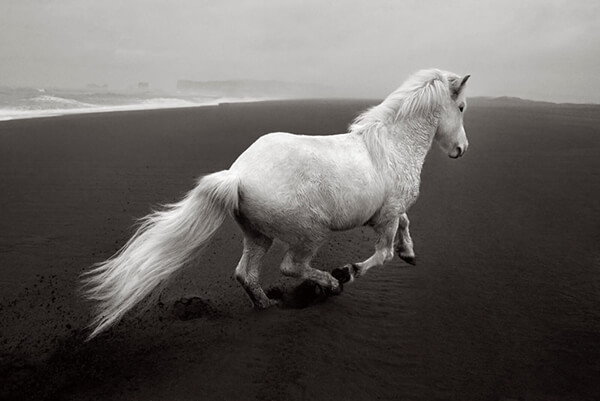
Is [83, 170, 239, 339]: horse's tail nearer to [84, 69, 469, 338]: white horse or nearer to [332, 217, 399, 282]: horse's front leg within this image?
[84, 69, 469, 338]: white horse

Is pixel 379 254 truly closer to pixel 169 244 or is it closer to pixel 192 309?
pixel 192 309

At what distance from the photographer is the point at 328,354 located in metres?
3.15

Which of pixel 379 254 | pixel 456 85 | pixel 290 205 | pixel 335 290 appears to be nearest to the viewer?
pixel 290 205

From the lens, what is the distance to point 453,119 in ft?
14.5

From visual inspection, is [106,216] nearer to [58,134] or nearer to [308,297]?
[308,297]

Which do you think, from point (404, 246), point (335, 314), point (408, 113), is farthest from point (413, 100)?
point (335, 314)

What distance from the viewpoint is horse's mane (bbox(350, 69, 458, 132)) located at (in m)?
4.12

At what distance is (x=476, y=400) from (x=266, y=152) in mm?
2255

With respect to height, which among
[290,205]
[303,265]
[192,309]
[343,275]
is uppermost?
[290,205]

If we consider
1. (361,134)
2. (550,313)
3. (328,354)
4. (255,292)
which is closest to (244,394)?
(328,354)

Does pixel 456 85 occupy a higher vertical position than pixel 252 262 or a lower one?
higher

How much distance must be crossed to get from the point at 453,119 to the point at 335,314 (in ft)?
7.74

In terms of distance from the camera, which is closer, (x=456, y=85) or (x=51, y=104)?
(x=456, y=85)

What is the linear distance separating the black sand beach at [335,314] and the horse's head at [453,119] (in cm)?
136
